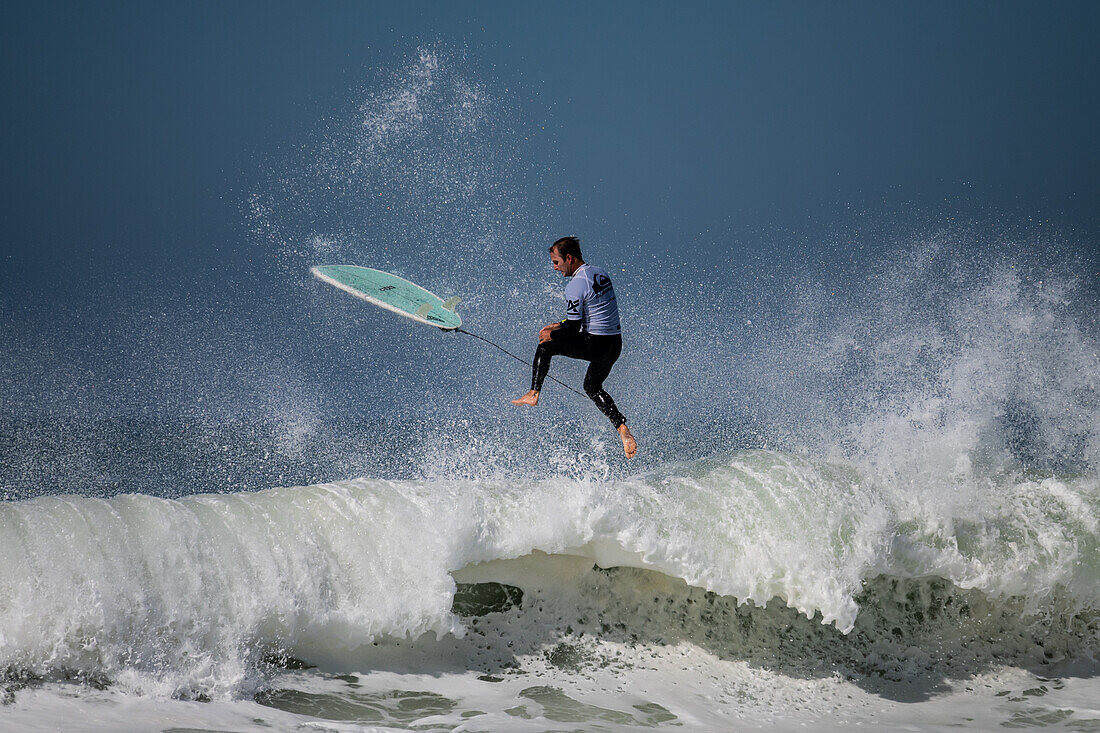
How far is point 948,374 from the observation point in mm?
9070

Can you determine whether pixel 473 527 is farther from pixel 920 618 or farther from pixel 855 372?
pixel 855 372

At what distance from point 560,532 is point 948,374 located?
581 cm

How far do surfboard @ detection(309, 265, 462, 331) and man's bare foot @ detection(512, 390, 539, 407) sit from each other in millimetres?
1056

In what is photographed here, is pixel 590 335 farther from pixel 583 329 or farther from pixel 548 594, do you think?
pixel 548 594

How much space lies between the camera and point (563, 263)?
6.28 meters

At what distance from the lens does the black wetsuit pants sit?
20.7 feet

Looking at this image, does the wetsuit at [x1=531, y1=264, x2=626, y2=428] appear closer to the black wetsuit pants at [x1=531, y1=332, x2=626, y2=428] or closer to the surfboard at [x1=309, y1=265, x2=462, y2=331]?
the black wetsuit pants at [x1=531, y1=332, x2=626, y2=428]

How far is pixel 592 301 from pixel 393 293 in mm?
2209

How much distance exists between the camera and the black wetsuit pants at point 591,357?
632cm

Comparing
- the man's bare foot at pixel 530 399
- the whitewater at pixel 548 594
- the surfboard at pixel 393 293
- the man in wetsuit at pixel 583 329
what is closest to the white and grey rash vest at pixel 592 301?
the man in wetsuit at pixel 583 329

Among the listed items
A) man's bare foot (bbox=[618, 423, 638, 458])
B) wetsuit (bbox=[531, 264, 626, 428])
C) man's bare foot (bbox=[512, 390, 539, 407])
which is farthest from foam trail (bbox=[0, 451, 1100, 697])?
wetsuit (bbox=[531, 264, 626, 428])

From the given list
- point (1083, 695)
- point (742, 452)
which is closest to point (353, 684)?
point (742, 452)

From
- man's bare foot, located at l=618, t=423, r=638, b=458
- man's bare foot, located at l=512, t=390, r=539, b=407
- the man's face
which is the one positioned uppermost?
the man's face

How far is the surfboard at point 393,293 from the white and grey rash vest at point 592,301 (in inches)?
47.9
